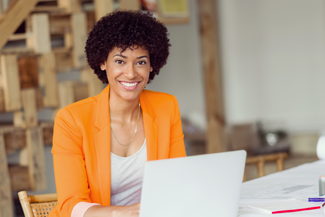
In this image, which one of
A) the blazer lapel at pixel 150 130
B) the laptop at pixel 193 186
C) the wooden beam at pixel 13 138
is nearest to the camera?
the laptop at pixel 193 186

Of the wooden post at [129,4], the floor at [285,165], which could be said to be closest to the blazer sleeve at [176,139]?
the wooden post at [129,4]

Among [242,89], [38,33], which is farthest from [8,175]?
[242,89]

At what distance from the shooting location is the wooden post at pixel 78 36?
2.71 m

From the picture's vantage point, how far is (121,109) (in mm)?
1612

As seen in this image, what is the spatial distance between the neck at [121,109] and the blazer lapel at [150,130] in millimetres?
57

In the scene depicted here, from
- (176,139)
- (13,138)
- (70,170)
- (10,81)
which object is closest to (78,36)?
(10,81)

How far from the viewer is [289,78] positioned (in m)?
5.64

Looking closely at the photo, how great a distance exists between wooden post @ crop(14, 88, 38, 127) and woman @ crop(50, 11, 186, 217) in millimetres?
924

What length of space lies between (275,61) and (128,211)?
5.07m

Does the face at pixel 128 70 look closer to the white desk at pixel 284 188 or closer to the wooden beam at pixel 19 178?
the white desk at pixel 284 188

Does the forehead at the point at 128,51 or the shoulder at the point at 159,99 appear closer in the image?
the forehead at the point at 128,51

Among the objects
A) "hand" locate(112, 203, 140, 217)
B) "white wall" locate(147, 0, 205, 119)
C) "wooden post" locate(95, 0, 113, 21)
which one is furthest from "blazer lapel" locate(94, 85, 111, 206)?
"white wall" locate(147, 0, 205, 119)

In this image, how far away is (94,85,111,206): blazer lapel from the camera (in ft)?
4.72

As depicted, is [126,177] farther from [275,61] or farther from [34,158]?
[275,61]
